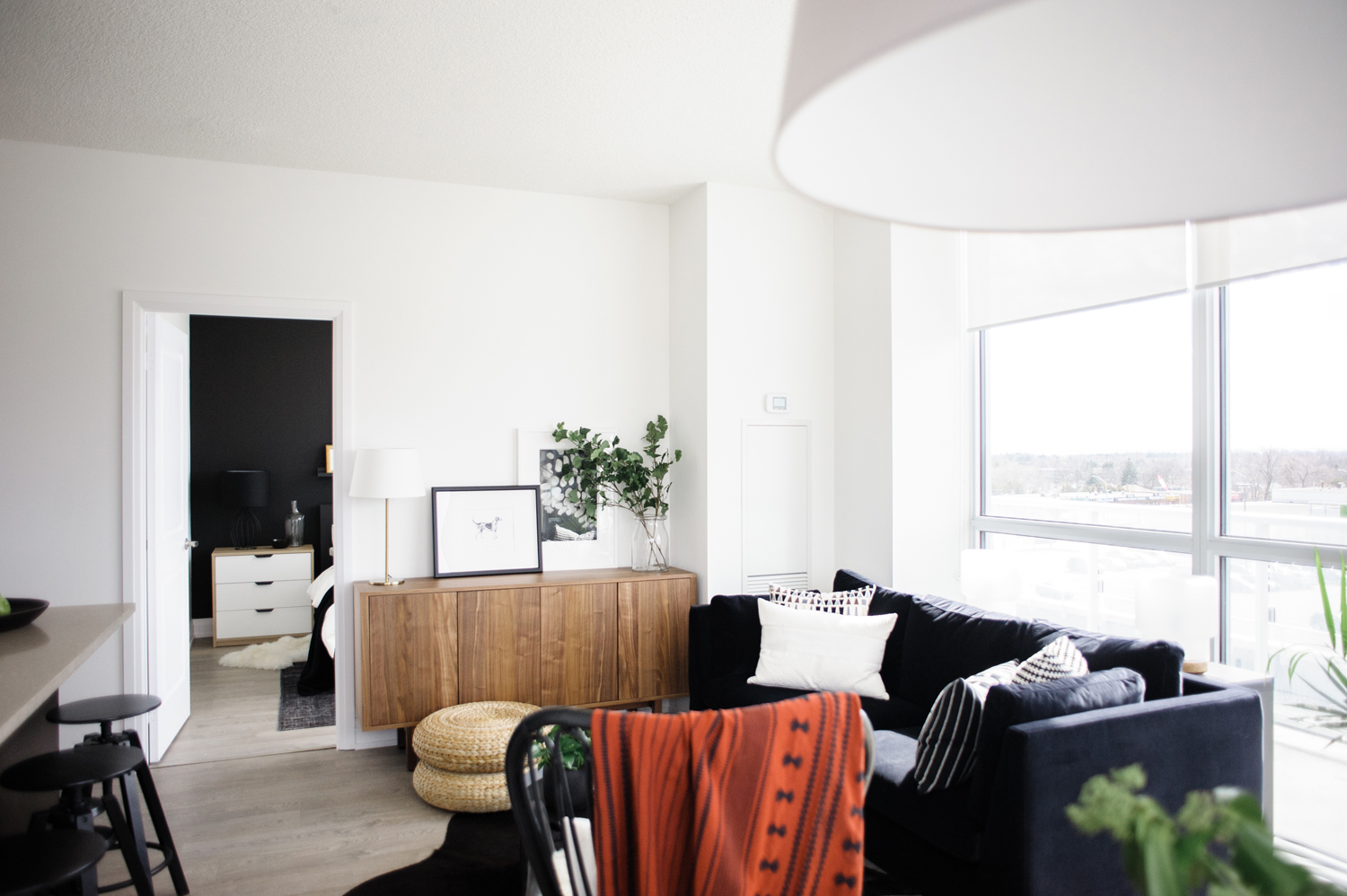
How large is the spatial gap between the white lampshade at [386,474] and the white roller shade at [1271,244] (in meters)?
3.30

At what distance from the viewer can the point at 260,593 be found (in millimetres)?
6297

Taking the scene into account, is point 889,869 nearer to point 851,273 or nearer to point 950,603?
point 950,603

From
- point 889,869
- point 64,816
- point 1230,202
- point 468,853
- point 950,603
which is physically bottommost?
point 468,853

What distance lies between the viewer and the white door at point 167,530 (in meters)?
3.95

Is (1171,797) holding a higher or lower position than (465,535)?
lower

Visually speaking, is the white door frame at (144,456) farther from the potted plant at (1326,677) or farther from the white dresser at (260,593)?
the potted plant at (1326,677)

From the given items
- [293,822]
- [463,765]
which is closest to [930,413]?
[463,765]

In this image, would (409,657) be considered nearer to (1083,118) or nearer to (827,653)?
(827,653)

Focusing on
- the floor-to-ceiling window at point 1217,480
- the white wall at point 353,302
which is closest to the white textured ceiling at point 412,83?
the white wall at point 353,302

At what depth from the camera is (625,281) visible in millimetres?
4711

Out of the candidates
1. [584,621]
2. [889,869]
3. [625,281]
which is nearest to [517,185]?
[625,281]

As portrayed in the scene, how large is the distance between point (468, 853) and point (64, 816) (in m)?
1.27

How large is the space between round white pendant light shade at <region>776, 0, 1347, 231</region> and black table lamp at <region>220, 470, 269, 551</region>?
6629mm

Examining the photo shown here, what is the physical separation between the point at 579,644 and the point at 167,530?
208cm
